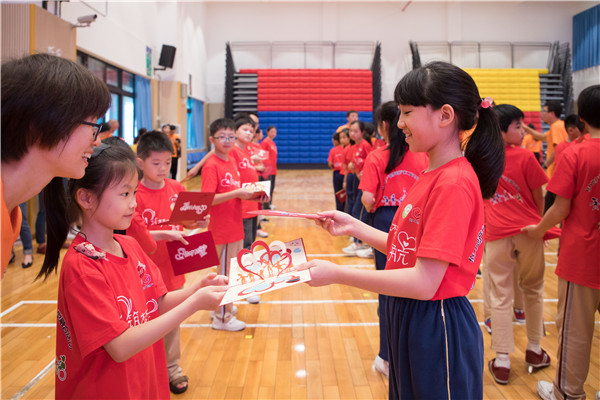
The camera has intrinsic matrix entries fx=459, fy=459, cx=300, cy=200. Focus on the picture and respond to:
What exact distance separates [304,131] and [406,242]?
597 inches

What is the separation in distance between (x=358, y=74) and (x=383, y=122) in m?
13.9

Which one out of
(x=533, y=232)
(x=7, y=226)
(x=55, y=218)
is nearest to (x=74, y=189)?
(x=55, y=218)

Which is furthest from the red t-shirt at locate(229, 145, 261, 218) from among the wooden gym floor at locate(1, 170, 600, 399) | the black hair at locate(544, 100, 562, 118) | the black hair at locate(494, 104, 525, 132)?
the black hair at locate(544, 100, 562, 118)

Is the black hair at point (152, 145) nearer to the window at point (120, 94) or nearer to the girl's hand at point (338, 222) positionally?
the girl's hand at point (338, 222)

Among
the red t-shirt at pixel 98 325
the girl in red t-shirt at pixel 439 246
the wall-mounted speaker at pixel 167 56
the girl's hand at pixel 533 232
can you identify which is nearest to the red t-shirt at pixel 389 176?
the girl's hand at pixel 533 232

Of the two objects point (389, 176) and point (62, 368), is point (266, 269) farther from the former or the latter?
point (389, 176)

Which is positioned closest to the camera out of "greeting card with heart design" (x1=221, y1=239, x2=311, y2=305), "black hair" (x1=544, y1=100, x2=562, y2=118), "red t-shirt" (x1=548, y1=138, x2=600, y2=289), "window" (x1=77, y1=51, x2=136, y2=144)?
"greeting card with heart design" (x1=221, y1=239, x2=311, y2=305)

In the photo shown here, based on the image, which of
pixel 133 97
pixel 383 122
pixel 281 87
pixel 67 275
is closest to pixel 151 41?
pixel 133 97

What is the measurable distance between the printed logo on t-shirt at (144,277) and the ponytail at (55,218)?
0.84ft

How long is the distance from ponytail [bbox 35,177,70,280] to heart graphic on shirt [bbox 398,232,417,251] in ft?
3.32

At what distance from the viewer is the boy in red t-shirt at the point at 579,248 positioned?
223 centimetres

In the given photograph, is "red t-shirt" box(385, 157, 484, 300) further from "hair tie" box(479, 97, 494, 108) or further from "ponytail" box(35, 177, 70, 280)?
"ponytail" box(35, 177, 70, 280)

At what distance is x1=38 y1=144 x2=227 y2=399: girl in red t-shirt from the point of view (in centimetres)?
125

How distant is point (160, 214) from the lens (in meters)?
2.57
